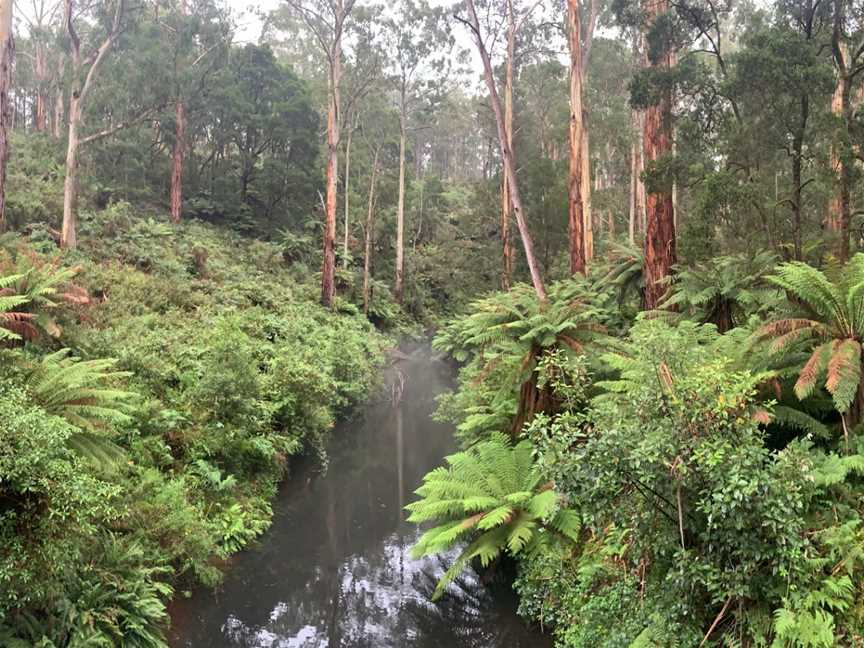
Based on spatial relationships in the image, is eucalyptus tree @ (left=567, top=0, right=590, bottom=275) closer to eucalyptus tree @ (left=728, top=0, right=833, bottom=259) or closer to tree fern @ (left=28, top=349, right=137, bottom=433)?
eucalyptus tree @ (left=728, top=0, right=833, bottom=259)

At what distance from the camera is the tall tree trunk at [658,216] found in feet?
34.9

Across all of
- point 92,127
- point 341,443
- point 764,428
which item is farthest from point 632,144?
point 764,428

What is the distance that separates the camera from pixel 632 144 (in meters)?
27.0

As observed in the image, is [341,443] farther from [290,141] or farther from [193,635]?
[290,141]

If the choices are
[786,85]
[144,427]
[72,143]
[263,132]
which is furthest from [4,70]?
[263,132]

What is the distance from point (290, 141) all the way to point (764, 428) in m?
24.9

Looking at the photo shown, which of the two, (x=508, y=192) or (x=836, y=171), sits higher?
(x=508, y=192)

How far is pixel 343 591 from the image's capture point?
25.1 feet

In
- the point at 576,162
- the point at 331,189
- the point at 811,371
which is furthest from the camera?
the point at 331,189

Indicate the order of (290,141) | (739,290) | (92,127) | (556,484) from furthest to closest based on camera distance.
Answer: (290,141), (92,127), (739,290), (556,484)

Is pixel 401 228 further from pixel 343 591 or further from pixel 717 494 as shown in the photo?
pixel 717 494

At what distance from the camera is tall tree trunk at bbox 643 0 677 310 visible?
10.6m

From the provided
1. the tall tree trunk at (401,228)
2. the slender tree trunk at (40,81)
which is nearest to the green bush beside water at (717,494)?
the tall tree trunk at (401,228)

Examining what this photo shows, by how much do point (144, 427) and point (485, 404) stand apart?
199 inches
